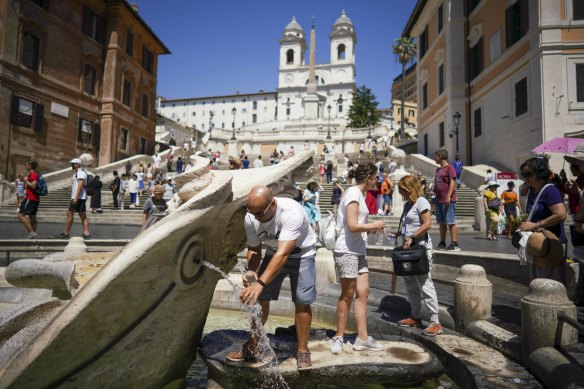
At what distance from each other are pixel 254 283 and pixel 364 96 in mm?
64075

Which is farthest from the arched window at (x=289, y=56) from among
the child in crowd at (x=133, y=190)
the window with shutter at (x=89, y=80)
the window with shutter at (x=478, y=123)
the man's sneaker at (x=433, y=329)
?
the man's sneaker at (x=433, y=329)

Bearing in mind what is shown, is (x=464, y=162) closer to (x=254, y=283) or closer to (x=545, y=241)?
(x=545, y=241)

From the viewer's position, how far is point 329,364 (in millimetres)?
3033

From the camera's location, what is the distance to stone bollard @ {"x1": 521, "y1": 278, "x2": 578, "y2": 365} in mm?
2877

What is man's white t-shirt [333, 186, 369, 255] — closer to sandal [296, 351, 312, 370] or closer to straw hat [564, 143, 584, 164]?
sandal [296, 351, 312, 370]

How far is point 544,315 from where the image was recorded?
290 centimetres

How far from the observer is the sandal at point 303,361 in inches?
117

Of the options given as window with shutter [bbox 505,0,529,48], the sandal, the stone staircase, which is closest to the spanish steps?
the stone staircase

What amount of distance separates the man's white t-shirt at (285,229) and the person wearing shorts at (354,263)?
43 centimetres

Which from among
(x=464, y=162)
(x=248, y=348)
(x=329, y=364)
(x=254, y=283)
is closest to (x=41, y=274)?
(x=248, y=348)

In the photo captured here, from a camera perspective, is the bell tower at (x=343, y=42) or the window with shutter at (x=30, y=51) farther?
the bell tower at (x=343, y=42)

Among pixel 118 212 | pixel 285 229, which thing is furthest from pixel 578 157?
pixel 118 212

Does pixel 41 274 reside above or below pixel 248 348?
above

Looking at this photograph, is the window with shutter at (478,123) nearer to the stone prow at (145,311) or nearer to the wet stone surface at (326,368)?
the wet stone surface at (326,368)
